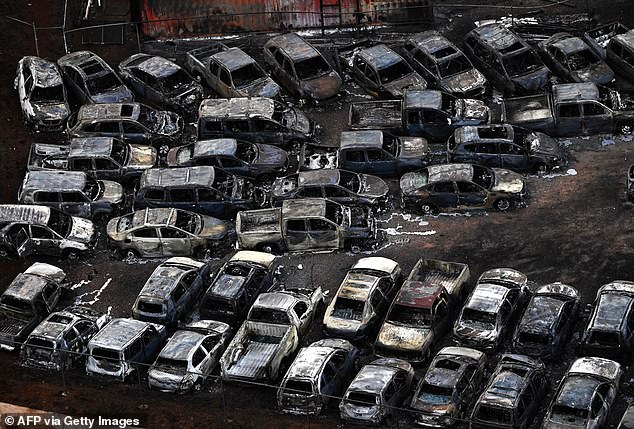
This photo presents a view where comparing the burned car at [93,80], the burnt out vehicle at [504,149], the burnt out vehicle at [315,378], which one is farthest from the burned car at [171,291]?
the burned car at [93,80]

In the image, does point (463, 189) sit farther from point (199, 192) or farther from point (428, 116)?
point (199, 192)

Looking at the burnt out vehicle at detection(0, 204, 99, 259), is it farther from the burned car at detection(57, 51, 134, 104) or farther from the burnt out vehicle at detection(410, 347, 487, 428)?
the burnt out vehicle at detection(410, 347, 487, 428)

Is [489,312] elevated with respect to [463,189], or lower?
lower

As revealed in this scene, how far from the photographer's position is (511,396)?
3102cm

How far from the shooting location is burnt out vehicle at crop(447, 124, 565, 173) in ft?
131

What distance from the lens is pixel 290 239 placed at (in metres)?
38.0

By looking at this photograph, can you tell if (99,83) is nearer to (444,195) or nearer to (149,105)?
(149,105)

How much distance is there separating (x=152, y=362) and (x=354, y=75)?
49.9 ft

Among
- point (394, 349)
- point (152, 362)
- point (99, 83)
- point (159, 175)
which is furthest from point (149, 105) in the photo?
point (394, 349)

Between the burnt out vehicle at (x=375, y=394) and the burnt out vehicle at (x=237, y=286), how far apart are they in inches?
192

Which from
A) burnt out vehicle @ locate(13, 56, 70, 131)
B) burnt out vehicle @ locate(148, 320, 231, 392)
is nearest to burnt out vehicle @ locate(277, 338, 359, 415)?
burnt out vehicle @ locate(148, 320, 231, 392)

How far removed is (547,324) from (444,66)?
44.8 ft

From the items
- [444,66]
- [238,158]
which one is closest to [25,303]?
[238,158]

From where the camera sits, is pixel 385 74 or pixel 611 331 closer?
pixel 611 331
